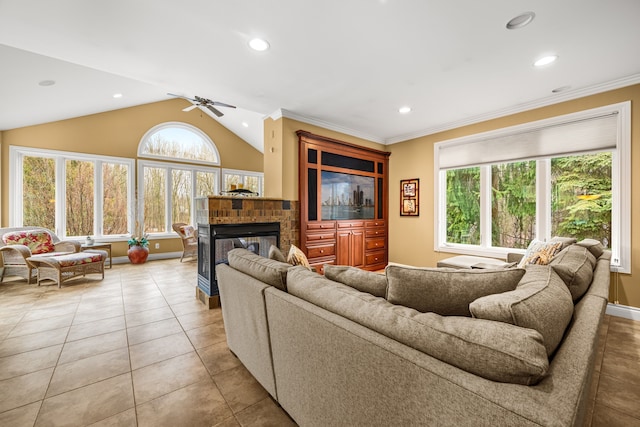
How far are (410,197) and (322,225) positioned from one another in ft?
6.15

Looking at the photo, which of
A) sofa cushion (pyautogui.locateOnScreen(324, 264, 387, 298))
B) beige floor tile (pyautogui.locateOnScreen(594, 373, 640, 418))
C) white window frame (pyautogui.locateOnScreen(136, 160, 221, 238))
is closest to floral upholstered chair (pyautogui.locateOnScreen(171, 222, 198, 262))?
white window frame (pyautogui.locateOnScreen(136, 160, 221, 238))

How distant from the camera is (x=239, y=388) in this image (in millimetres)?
1773

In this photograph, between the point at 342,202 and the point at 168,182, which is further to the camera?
the point at 168,182

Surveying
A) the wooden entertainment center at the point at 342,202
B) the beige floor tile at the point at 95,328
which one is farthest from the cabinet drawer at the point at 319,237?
the beige floor tile at the point at 95,328

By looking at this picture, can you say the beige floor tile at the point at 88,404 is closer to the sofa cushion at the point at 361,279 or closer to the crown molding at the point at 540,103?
the sofa cushion at the point at 361,279

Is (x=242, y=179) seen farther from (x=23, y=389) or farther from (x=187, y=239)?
(x=23, y=389)

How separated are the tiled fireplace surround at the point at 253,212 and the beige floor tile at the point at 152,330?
1184 mm

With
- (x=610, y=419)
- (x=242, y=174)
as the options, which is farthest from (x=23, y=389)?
(x=242, y=174)

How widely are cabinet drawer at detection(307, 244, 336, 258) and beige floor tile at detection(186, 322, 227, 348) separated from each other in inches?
72.8

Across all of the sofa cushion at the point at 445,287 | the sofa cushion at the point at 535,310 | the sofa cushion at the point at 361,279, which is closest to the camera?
the sofa cushion at the point at 535,310

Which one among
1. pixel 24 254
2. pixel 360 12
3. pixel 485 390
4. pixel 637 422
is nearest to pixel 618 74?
pixel 360 12

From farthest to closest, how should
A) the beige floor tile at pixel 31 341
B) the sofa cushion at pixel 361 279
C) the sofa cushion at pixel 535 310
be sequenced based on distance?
the beige floor tile at pixel 31 341 → the sofa cushion at pixel 361 279 → the sofa cushion at pixel 535 310

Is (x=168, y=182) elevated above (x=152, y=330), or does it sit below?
above

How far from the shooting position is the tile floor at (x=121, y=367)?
1.54m
